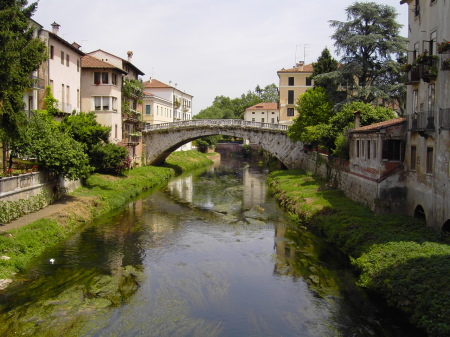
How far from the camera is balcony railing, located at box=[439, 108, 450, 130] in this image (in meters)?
19.8

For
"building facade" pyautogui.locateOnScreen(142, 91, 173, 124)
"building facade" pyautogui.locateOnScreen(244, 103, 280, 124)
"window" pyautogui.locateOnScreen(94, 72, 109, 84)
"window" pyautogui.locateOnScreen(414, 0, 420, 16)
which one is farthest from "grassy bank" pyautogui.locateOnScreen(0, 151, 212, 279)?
"building facade" pyautogui.locateOnScreen(244, 103, 280, 124)

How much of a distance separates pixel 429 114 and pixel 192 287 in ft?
45.7

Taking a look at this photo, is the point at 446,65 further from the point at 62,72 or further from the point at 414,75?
the point at 62,72

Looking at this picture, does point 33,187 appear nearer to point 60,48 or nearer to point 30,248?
point 30,248

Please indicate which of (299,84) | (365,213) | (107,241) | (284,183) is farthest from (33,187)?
(299,84)

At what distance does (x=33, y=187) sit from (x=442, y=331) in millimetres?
22092

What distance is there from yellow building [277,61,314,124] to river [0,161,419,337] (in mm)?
44024

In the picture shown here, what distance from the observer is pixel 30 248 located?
2048 cm

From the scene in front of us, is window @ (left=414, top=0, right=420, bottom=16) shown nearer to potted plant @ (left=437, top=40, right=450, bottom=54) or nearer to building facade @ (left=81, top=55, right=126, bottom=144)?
potted plant @ (left=437, top=40, right=450, bottom=54)

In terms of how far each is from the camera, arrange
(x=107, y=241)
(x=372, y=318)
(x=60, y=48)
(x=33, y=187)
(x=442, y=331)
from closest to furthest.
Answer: (x=442, y=331) < (x=372, y=318) < (x=107, y=241) < (x=33, y=187) < (x=60, y=48)

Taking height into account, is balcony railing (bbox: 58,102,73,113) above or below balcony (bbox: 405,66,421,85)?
below

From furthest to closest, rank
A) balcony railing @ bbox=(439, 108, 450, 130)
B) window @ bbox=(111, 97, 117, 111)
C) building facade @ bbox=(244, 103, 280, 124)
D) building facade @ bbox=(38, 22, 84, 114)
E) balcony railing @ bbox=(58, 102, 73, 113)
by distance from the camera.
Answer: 1. building facade @ bbox=(244, 103, 280, 124)
2. window @ bbox=(111, 97, 117, 111)
3. balcony railing @ bbox=(58, 102, 73, 113)
4. building facade @ bbox=(38, 22, 84, 114)
5. balcony railing @ bbox=(439, 108, 450, 130)

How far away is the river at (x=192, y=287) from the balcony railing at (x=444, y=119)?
7.55 meters

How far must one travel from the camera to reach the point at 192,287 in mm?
18078
